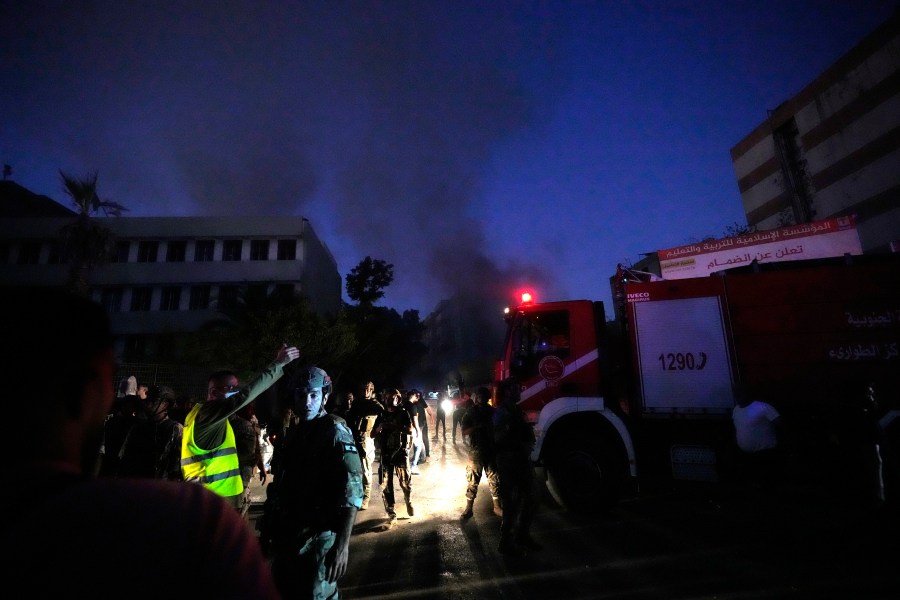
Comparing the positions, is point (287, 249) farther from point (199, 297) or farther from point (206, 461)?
point (206, 461)

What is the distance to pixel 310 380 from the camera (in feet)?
9.53

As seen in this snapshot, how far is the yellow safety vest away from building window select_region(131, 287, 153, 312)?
98.1 ft

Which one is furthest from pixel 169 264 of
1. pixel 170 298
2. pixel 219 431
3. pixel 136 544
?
pixel 136 544

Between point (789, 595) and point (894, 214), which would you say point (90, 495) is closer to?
point (789, 595)

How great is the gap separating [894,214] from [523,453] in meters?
29.6

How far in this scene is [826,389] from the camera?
18.8 ft

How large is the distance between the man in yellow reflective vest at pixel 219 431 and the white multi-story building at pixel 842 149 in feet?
93.2

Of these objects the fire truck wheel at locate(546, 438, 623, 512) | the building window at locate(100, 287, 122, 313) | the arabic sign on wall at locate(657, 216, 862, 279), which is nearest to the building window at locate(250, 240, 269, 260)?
the building window at locate(100, 287, 122, 313)

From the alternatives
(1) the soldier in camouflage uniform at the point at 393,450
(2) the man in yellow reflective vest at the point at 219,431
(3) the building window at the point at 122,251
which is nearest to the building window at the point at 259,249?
(3) the building window at the point at 122,251

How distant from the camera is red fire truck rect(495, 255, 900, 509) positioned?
18.6 feet

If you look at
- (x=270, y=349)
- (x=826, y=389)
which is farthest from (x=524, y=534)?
(x=270, y=349)

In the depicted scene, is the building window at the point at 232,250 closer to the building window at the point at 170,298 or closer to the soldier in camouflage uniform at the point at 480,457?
the building window at the point at 170,298

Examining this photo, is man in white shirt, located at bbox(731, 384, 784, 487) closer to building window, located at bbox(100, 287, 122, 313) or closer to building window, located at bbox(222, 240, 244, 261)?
building window, located at bbox(222, 240, 244, 261)

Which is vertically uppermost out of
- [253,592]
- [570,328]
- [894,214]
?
[894,214]
